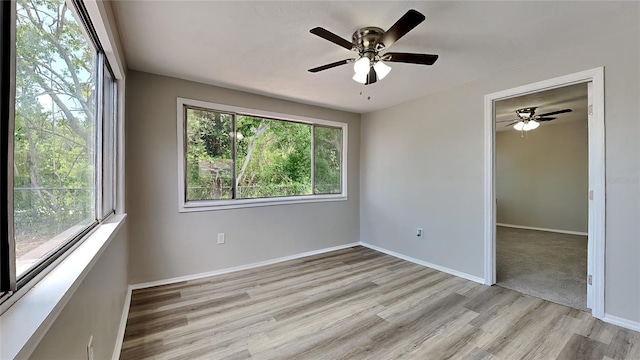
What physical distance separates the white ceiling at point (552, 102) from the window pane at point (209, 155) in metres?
3.79

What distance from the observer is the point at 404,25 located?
162 centimetres

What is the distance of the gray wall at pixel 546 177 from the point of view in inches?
215

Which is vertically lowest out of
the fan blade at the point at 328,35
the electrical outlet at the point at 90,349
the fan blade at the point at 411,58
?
the electrical outlet at the point at 90,349

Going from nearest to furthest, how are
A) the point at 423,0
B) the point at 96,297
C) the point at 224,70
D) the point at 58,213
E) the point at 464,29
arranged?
1. the point at 58,213
2. the point at 96,297
3. the point at 423,0
4. the point at 464,29
5. the point at 224,70

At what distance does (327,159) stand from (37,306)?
Answer: 3.89 m

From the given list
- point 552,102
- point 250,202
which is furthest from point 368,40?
point 552,102

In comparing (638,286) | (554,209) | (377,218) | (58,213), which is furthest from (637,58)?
(554,209)

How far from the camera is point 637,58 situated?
2.08m

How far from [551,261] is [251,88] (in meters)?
4.84

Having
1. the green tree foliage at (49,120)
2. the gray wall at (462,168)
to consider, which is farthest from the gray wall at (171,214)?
the gray wall at (462,168)

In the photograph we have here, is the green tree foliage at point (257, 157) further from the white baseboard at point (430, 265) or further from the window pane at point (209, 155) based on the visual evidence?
the white baseboard at point (430, 265)

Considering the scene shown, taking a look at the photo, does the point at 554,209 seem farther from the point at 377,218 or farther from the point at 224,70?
the point at 224,70

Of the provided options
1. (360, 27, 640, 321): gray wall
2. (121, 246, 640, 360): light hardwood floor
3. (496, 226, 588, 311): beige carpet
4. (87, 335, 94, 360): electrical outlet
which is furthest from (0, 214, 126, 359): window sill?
(496, 226, 588, 311): beige carpet

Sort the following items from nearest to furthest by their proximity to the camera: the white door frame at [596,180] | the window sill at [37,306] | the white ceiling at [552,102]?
the window sill at [37,306] → the white door frame at [596,180] → the white ceiling at [552,102]
